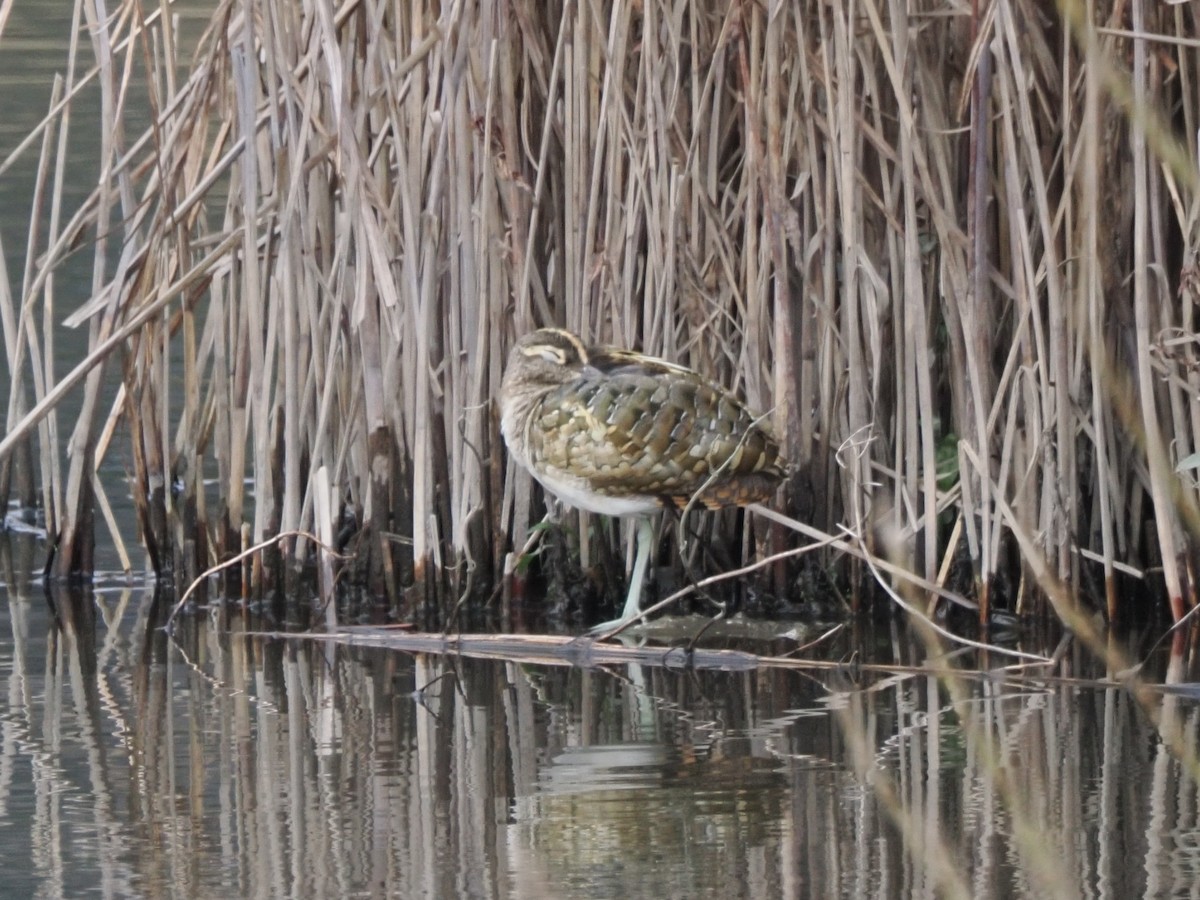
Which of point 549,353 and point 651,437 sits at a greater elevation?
point 549,353

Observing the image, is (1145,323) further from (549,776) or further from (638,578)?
(549,776)

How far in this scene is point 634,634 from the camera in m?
5.46

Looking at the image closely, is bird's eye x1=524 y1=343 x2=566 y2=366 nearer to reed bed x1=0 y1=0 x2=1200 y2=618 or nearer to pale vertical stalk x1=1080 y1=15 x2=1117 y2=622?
reed bed x1=0 y1=0 x2=1200 y2=618

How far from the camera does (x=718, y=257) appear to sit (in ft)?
18.3

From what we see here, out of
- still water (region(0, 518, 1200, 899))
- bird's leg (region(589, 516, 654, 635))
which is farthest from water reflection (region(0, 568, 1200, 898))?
bird's leg (region(589, 516, 654, 635))

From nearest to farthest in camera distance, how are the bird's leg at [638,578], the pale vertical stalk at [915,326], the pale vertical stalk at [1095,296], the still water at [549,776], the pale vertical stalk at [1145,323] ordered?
the still water at [549,776] < the pale vertical stalk at [1095,296] < the pale vertical stalk at [1145,323] < the pale vertical stalk at [915,326] < the bird's leg at [638,578]

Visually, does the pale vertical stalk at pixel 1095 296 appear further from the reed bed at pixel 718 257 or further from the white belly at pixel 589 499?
the white belly at pixel 589 499

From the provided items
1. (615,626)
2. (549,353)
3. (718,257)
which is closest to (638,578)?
(615,626)

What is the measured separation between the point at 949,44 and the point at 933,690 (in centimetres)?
185

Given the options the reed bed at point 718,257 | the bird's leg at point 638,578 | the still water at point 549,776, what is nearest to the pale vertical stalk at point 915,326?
the reed bed at point 718,257

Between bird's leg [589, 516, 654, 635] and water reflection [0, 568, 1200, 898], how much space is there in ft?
0.86

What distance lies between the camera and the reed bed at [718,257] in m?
5.27

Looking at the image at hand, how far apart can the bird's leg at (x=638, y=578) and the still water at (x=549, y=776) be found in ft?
0.85

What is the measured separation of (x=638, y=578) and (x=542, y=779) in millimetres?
1377
